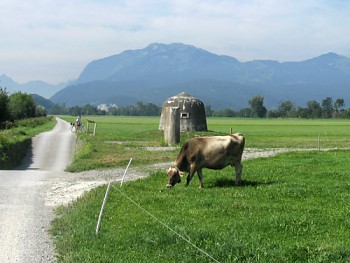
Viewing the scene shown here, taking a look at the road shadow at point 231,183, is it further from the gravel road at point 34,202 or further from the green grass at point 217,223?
the gravel road at point 34,202

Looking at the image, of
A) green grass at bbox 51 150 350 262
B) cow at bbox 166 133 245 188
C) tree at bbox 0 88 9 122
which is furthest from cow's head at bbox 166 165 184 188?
tree at bbox 0 88 9 122

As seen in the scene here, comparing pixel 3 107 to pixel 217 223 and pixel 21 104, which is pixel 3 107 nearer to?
pixel 21 104

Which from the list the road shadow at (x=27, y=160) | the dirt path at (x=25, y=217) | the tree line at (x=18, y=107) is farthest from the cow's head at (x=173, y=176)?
the tree line at (x=18, y=107)

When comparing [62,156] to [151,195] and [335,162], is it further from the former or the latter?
[151,195]

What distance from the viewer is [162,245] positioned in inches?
453

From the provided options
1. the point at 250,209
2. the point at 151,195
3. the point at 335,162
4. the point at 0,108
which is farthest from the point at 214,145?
the point at 0,108

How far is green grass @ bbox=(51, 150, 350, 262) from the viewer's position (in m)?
10.8

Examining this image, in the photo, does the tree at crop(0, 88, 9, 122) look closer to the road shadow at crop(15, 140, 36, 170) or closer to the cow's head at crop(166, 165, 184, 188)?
the road shadow at crop(15, 140, 36, 170)

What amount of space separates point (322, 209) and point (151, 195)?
19.7 ft

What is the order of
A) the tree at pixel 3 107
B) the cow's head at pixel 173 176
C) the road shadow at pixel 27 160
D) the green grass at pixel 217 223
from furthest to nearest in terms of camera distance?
the tree at pixel 3 107
the road shadow at pixel 27 160
the cow's head at pixel 173 176
the green grass at pixel 217 223

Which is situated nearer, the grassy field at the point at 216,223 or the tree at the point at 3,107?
the grassy field at the point at 216,223

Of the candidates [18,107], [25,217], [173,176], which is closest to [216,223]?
[25,217]

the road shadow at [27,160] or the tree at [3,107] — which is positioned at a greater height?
the tree at [3,107]

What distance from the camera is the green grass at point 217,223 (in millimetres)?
10750
